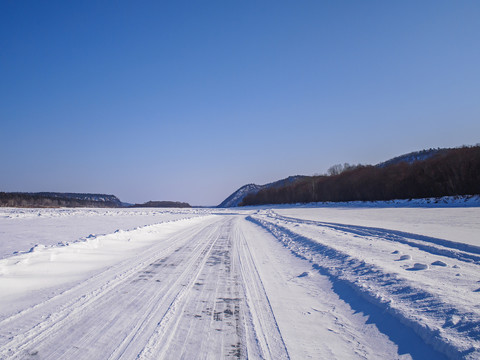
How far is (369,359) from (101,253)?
7955 millimetres

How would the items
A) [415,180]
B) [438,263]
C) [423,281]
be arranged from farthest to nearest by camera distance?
[415,180], [438,263], [423,281]

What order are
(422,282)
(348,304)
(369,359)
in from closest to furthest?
(369,359) → (348,304) → (422,282)

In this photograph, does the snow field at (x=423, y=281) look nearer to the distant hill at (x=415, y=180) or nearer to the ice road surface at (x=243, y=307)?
the ice road surface at (x=243, y=307)

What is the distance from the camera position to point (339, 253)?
767 cm

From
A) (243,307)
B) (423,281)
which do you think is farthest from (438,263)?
(243,307)

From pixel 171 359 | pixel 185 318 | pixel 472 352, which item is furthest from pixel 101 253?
pixel 472 352

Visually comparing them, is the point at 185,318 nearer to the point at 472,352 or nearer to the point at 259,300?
the point at 259,300

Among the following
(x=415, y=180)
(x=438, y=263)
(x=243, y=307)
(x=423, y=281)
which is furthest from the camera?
(x=415, y=180)

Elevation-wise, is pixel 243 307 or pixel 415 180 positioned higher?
pixel 415 180

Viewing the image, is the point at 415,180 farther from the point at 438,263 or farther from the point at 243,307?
the point at 243,307

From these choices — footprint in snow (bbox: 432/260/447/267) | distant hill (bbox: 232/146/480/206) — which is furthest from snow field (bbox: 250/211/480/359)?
distant hill (bbox: 232/146/480/206)

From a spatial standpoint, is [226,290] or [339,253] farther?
[339,253]

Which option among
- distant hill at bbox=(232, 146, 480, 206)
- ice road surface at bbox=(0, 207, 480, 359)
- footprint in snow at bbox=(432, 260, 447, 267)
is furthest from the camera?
distant hill at bbox=(232, 146, 480, 206)

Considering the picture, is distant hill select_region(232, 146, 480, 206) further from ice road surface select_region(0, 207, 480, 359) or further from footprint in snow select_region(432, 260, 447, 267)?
ice road surface select_region(0, 207, 480, 359)
